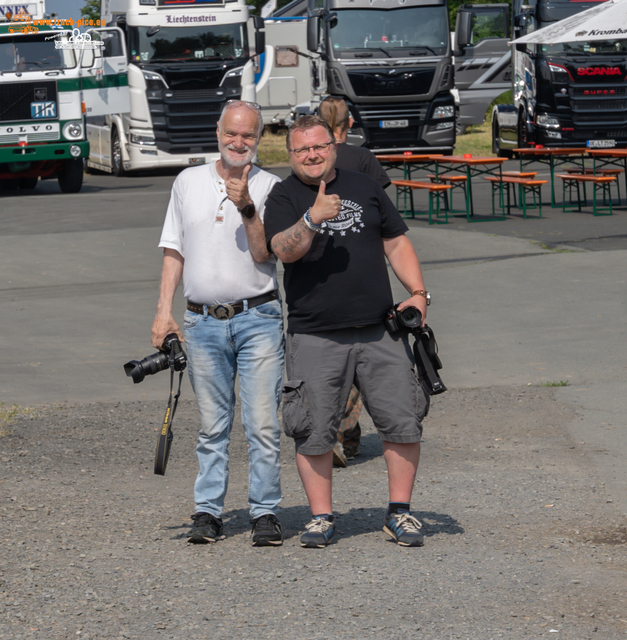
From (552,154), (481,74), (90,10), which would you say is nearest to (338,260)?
(552,154)

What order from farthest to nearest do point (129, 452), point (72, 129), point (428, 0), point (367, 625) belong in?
point (428, 0)
point (72, 129)
point (129, 452)
point (367, 625)

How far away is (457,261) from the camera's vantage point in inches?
490

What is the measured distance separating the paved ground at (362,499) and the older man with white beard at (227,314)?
0.28m

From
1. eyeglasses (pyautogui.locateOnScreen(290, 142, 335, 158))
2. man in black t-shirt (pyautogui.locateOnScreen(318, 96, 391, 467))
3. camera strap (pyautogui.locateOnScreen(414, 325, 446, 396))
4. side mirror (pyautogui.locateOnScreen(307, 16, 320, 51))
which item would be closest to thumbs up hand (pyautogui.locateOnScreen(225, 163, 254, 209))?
eyeglasses (pyautogui.locateOnScreen(290, 142, 335, 158))

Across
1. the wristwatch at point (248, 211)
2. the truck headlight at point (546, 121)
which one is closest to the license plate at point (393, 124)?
the truck headlight at point (546, 121)

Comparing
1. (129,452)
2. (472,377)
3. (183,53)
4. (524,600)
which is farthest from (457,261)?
(183,53)

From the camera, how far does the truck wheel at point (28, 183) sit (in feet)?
76.3

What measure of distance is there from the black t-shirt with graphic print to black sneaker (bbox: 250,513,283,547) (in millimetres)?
798

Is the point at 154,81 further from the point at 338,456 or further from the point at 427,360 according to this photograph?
the point at 427,360

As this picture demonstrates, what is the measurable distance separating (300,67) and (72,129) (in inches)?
442

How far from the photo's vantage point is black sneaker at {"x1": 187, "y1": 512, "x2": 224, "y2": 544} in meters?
4.46

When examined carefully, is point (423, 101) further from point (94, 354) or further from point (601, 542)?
point (601, 542)

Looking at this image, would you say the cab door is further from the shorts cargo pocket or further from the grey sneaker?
the shorts cargo pocket

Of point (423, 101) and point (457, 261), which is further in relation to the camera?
point (423, 101)
